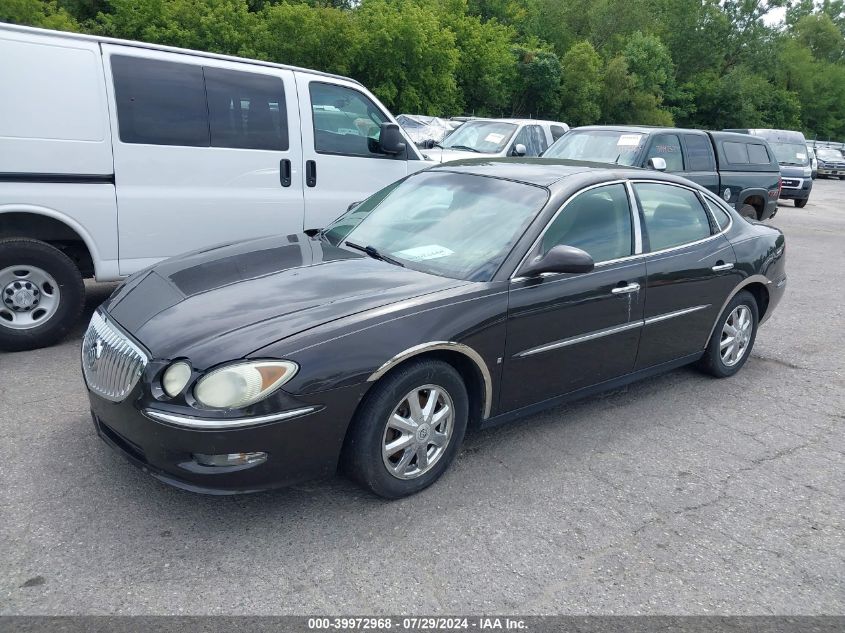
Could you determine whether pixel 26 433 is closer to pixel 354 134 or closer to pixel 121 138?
pixel 121 138

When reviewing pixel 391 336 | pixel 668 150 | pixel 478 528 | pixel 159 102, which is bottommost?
pixel 478 528

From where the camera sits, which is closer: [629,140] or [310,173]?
[310,173]

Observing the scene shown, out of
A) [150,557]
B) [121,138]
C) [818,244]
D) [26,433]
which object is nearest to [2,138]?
[121,138]

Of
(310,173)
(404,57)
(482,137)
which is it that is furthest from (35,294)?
(404,57)

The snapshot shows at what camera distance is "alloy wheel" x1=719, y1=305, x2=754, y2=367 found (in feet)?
17.4

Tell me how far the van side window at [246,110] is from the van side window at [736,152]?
775 cm

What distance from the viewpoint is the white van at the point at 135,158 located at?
16.3ft

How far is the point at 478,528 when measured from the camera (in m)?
3.29

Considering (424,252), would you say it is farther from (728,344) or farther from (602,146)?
(602,146)

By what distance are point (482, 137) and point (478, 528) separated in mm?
10553

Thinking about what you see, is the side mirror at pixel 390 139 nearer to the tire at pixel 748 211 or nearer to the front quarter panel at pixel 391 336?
the front quarter panel at pixel 391 336

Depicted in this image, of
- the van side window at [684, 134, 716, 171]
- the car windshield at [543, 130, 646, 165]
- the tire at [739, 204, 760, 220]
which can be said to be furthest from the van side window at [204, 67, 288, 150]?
the tire at [739, 204, 760, 220]

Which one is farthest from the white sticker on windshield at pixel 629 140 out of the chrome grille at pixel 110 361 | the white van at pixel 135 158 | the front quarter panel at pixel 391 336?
the chrome grille at pixel 110 361

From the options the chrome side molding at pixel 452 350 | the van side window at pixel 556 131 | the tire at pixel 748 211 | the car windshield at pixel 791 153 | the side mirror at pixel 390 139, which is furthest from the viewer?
the car windshield at pixel 791 153
